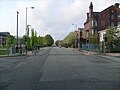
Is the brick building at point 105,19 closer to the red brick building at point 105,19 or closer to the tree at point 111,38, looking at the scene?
the red brick building at point 105,19

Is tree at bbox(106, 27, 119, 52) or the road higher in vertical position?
tree at bbox(106, 27, 119, 52)

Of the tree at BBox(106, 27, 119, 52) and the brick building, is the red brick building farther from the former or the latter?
the tree at BBox(106, 27, 119, 52)

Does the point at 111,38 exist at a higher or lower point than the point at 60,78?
higher

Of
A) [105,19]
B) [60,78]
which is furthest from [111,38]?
[60,78]

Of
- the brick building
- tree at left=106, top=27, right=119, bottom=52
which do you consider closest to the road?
tree at left=106, top=27, right=119, bottom=52

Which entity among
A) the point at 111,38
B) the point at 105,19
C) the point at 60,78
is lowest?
the point at 60,78

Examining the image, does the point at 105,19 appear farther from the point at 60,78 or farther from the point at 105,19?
the point at 60,78

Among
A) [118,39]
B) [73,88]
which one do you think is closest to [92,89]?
[73,88]

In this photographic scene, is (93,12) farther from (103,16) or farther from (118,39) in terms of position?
(118,39)

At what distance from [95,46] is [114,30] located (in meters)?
12.2

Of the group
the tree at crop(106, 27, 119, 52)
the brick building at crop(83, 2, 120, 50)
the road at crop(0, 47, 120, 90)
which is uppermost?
the brick building at crop(83, 2, 120, 50)

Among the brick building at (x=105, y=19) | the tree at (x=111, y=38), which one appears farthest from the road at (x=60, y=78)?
the brick building at (x=105, y=19)

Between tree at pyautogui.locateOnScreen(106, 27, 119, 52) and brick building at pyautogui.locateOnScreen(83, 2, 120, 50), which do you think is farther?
brick building at pyautogui.locateOnScreen(83, 2, 120, 50)

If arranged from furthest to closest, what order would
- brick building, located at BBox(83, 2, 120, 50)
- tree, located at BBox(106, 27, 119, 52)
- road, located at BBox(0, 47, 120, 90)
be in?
1. brick building, located at BBox(83, 2, 120, 50)
2. tree, located at BBox(106, 27, 119, 52)
3. road, located at BBox(0, 47, 120, 90)
